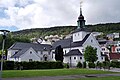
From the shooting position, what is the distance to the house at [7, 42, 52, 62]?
62375mm

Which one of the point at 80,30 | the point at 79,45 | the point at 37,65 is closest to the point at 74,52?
the point at 79,45

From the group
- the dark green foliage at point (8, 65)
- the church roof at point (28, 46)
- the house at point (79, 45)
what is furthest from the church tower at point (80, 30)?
the dark green foliage at point (8, 65)

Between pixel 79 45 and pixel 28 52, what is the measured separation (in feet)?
52.0

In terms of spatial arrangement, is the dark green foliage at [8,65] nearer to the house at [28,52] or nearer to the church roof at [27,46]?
the house at [28,52]

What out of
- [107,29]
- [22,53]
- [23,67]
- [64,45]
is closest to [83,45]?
[64,45]

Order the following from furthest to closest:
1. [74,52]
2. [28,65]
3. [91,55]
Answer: [74,52]
[91,55]
[28,65]

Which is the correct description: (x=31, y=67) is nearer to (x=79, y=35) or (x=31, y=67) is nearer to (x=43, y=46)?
(x=79, y=35)

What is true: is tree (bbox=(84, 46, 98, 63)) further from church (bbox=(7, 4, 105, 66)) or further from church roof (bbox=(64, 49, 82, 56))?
church roof (bbox=(64, 49, 82, 56))

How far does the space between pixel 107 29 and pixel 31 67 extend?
157098 mm

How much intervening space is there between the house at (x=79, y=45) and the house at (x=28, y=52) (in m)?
9.29

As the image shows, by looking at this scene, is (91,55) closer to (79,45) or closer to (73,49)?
(79,45)

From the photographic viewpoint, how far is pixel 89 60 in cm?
5603

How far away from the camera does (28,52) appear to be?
6241 centimetres

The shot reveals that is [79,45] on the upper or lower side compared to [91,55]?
upper
